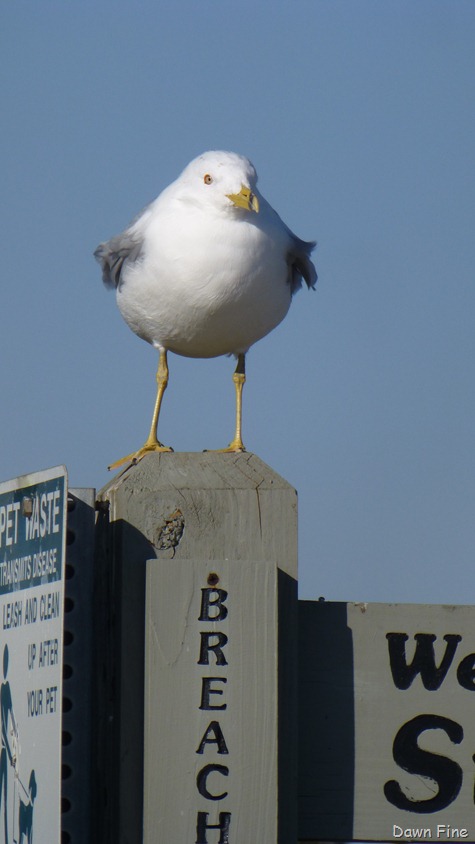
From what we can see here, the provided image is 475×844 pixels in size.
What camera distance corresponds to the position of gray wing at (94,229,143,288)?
4496 millimetres

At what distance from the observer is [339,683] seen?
2.79 meters

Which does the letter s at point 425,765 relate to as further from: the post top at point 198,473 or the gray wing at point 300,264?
the gray wing at point 300,264

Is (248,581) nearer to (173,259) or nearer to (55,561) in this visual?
(55,561)

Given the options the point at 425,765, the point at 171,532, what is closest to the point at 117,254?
the point at 171,532

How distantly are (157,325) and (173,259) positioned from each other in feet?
0.75

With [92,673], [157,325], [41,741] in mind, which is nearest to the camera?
[41,741]

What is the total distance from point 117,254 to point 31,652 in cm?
242

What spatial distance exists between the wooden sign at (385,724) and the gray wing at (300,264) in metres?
1.95

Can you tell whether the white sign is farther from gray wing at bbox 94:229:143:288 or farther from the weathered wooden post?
gray wing at bbox 94:229:143:288

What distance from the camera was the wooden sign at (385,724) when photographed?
2.76 metres

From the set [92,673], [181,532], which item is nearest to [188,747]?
[92,673]

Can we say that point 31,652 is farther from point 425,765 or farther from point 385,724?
point 425,765

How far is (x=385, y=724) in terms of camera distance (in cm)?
279

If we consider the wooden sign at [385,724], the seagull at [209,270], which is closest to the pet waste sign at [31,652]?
the wooden sign at [385,724]
